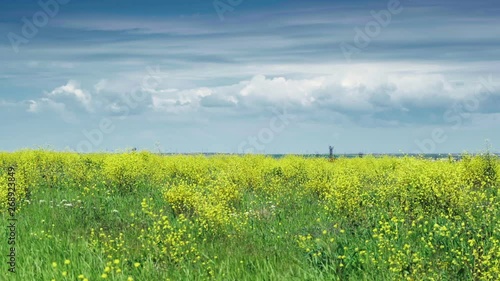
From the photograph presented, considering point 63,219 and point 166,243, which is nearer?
point 166,243

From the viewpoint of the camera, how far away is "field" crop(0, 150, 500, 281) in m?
8.59

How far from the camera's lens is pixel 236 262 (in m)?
9.09

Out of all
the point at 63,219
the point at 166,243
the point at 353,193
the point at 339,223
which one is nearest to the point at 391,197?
the point at 353,193

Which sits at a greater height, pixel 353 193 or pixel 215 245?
pixel 353 193

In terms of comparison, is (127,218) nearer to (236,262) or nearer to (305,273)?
(236,262)

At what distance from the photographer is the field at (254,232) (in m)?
8.59

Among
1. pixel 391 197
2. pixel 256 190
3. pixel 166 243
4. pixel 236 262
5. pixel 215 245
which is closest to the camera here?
pixel 236 262

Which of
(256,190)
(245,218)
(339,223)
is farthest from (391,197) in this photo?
(256,190)

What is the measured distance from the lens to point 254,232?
1195cm

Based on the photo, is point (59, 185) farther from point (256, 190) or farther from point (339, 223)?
point (339, 223)

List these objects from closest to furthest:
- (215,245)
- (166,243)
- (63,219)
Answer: (166,243) < (215,245) < (63,219)

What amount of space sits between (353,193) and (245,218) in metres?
2.69

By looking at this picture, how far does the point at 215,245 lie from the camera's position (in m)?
10.7

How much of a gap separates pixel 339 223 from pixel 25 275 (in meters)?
6.57
